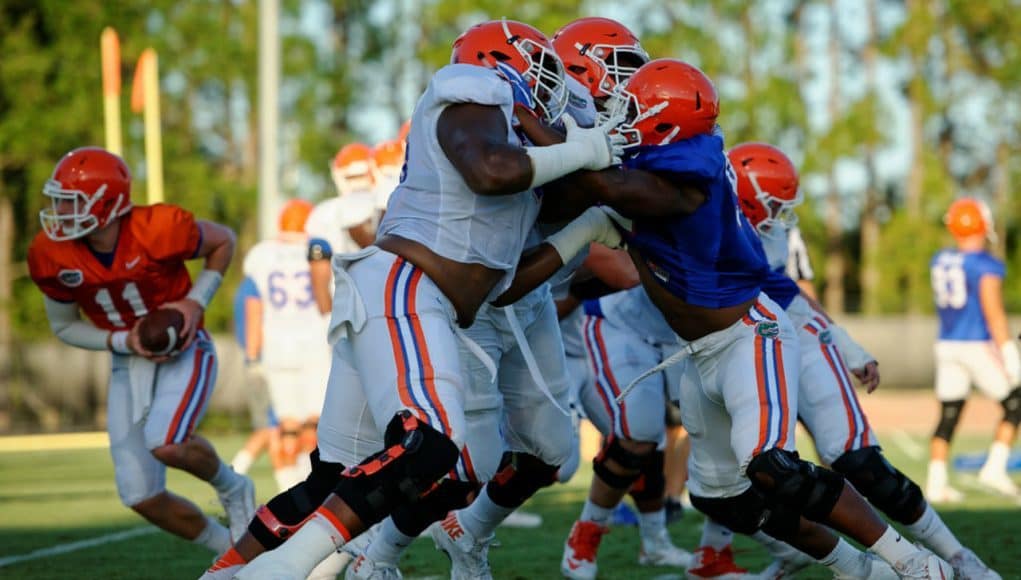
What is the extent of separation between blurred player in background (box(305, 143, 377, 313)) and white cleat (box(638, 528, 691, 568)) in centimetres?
198

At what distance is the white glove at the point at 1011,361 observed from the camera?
9.70 metres

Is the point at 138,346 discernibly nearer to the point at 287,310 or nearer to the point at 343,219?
the point at 343,219

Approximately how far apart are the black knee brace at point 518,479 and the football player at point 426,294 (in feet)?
1.85

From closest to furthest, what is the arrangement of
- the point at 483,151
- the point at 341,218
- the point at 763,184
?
the point at 483,151
the point at 763,184
the point at 341,218

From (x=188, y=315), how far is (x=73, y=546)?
189 centimetres

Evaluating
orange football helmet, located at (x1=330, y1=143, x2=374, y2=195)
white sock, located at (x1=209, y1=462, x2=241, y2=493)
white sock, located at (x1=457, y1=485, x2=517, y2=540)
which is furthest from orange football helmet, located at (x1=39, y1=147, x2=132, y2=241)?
orange football helmet, located at (x1=330, y1=143, x2=374, y2=195)

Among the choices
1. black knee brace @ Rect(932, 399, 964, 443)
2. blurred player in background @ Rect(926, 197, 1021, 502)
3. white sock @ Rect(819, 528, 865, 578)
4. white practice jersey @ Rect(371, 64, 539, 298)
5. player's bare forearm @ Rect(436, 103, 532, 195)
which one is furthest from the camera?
blurred player in background @ Rect(926, 197, 1021, 502)

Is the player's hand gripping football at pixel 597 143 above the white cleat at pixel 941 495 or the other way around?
above

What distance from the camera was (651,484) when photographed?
673cm

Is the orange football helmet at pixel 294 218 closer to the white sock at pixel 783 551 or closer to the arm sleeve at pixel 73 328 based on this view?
the arm sleeve at pixel 73 328

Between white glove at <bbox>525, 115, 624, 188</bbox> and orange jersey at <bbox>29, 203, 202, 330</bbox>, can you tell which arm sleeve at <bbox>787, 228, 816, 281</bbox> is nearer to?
white glove at <bbox>525, 115, 624, 188</bbox>

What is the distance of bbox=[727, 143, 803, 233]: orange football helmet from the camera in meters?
5.73

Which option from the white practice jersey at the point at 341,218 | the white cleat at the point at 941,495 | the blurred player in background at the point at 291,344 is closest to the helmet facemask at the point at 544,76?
the white practice jersey at the point at 341,218

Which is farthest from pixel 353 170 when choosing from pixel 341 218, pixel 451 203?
pixel 451 203
